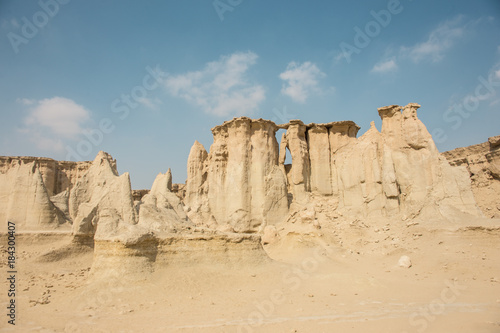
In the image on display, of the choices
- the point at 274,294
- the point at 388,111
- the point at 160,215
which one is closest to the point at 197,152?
the point at 388,111

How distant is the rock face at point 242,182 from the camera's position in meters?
22.9

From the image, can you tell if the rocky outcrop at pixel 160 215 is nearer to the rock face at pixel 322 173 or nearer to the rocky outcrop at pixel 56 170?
the rock face at pixel 322 173

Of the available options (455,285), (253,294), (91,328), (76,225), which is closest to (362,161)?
(455,285)

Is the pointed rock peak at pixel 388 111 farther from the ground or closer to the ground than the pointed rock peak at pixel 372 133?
farther from the ground

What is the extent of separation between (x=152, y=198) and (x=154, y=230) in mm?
2511

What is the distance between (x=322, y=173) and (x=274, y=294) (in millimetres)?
14747

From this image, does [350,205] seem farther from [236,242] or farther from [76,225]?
[76,225]

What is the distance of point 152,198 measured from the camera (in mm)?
13648

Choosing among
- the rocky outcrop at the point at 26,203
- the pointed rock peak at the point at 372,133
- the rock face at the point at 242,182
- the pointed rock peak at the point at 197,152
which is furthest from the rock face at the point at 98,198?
the pointed rock peak at the point at 372,133

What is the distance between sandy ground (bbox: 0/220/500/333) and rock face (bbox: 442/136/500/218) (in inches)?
283

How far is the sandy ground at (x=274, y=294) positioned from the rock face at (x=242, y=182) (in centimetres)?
692

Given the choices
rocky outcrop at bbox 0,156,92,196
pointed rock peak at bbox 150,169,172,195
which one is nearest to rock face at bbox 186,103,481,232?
pointed rock peak at bbox 150,169,172,195

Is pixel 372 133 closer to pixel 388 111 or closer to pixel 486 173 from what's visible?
pixel 388 111

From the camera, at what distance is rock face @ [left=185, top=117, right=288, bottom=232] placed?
22891mm
